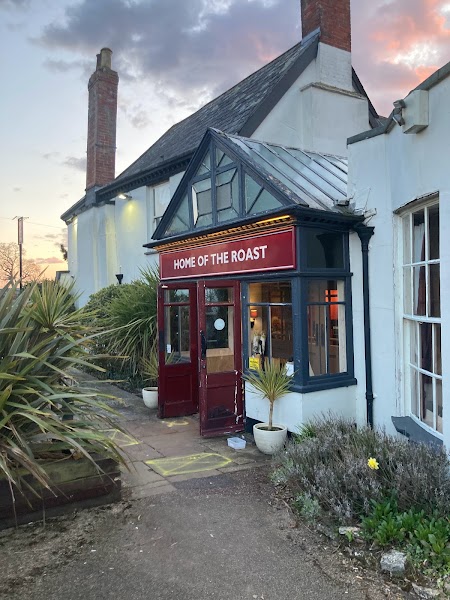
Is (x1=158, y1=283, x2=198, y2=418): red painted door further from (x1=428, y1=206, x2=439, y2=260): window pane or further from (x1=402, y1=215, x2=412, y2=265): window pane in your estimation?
(x1=428, y1=206, x2=439, y2=260): window pane

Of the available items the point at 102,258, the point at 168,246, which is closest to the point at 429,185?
the point at 168,246

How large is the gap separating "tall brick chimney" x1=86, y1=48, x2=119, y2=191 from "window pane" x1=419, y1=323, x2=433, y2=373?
1480cm

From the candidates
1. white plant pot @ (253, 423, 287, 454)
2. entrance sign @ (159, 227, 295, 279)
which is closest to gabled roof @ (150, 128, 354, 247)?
entrance sign @ (159, 227, 295, 279)

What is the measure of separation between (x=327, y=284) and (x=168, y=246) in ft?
11.8

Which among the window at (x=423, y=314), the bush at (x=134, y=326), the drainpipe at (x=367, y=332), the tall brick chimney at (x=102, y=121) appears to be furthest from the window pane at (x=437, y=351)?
the tall brick chimney at (x=102, y=121)

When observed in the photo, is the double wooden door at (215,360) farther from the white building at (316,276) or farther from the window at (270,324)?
the window at (270,324)

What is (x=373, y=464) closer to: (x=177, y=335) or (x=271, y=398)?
(x=271, y=398)

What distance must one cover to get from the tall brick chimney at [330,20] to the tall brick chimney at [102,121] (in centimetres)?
789

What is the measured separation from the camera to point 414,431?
17.5ft

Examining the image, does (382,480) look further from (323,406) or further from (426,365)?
(323,406)

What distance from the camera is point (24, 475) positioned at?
4363 millimetres

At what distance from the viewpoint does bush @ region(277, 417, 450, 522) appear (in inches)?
160

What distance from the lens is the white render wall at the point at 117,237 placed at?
14914 millimetres


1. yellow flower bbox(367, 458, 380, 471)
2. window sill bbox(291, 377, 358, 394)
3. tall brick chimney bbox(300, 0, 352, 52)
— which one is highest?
tall brick chimney bbox(300, 0, 352, 52)
